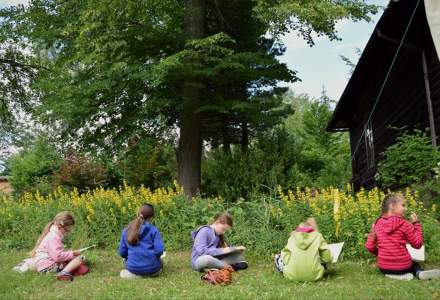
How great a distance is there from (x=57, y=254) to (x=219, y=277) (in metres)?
2.47

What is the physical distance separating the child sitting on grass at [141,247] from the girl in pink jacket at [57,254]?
74 centimetres

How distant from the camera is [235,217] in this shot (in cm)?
866

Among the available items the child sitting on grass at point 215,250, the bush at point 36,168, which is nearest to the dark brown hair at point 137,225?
the child sitting on grass at point 215,250

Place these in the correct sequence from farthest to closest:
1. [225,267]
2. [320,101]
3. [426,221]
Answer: [320,101], [426,221], [225,267]

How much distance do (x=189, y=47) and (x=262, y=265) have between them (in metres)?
7.12

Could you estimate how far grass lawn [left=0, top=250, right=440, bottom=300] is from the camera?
515 centimetres

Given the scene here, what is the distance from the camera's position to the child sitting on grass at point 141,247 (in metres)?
6.64

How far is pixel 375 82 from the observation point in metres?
15.1

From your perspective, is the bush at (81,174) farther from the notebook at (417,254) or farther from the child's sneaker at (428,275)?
the child's sneaker at (428,275)

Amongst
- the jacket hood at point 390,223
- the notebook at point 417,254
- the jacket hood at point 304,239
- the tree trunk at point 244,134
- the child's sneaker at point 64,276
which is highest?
the tree trunk at point 244,134

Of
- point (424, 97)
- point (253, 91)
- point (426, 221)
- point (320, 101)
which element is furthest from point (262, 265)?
point (320, 101)

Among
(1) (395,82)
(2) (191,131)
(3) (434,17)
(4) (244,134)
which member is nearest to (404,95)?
(1) (395,82)

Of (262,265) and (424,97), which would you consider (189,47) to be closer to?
(424,97)

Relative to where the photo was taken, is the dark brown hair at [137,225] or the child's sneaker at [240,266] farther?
the child's sneaker at [240,266]
